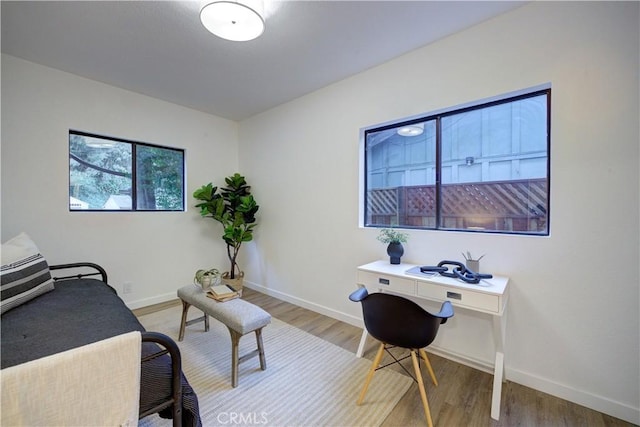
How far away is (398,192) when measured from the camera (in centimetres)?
265

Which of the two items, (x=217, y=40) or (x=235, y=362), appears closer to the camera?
(x=235, y=362)

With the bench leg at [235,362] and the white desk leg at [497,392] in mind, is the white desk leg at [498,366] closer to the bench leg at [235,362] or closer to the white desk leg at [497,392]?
the white desk leg at [497,392]

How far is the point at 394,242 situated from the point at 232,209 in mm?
2580

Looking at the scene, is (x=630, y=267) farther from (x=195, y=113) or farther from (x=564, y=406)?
(x=195, y=113)

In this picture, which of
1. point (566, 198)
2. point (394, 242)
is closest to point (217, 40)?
point (394, 242)

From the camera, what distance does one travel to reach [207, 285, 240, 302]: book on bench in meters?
2.14

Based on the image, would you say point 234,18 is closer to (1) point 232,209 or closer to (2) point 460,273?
(2) point 460,273

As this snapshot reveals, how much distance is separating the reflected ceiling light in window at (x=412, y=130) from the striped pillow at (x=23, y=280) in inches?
126

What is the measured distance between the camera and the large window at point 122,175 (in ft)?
9.59

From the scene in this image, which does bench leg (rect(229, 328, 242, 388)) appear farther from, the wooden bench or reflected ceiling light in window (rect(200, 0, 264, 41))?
reflected ceiling light in window (rect(200, 0, 264, 41))

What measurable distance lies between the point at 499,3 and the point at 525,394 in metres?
2.77

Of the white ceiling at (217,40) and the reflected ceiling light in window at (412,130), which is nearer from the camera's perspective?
the white ceiling at (217,40)

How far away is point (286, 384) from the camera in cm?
187

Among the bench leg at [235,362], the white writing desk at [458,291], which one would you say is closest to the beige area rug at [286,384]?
the bench leg at [235,362]
